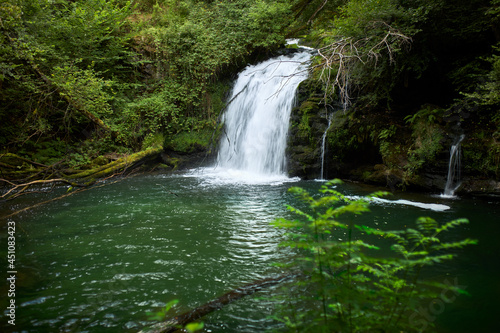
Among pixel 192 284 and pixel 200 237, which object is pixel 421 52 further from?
pixel 192 284

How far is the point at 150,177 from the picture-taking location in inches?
484

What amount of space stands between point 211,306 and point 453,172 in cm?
790

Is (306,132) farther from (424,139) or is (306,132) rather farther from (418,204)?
(418,204)

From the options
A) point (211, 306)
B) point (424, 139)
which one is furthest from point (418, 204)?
point (211, 306)

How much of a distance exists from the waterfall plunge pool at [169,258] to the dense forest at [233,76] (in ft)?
7.43

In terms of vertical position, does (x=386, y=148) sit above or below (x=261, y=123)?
below

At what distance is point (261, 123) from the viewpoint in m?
13.3

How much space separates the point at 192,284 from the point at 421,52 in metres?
8.81

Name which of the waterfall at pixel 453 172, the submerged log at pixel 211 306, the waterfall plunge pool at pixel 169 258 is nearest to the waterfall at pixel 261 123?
the waterfall plunge pool at pixel 169 258

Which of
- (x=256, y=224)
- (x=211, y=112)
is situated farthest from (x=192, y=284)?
(x=211, y=112)

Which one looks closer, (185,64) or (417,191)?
(417,191)

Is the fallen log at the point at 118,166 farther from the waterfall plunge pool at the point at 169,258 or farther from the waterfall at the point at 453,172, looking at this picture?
the waterfall at the point at 453,172

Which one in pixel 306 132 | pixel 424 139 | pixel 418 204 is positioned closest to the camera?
pixel 418 204

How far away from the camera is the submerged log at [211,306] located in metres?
2.75
